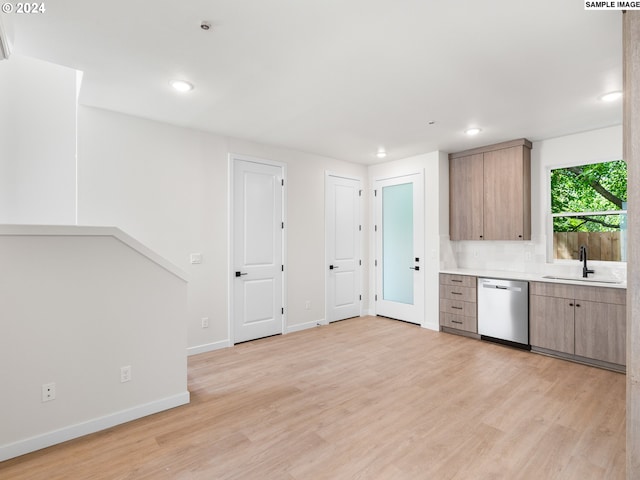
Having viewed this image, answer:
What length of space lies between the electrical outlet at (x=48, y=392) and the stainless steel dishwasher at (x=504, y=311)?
455 cm

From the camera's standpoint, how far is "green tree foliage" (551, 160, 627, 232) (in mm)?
3871

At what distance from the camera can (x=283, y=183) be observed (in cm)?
476

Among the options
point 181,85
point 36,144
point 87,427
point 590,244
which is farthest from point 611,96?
point 36,144

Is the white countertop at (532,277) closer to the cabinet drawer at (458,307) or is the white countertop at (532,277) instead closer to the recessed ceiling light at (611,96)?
the cabinet drawer at (458,307)

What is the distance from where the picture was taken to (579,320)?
3.58 m

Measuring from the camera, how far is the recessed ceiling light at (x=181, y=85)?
2752mm

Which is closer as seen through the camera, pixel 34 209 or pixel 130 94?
pixel 130 94

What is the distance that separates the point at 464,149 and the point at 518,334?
269cm

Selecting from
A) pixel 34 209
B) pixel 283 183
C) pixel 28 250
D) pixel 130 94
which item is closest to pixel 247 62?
pixel 130 94

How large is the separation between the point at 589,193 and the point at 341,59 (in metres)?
3.72

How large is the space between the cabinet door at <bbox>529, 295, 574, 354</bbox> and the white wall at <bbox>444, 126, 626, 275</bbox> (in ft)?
2.35

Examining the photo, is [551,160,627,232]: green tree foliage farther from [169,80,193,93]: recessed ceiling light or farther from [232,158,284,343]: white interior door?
[169,80,193,93]: recessed ceiling light

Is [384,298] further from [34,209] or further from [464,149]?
[34,209]

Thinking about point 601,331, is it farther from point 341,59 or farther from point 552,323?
point 341,59
